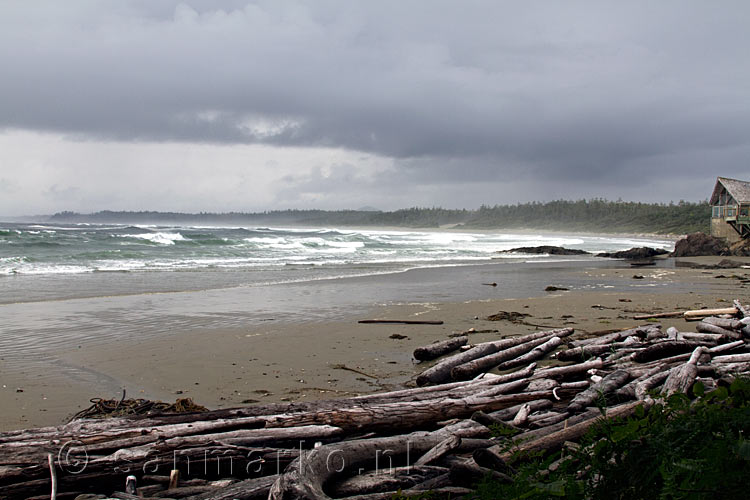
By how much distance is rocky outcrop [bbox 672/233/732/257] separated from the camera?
34.1 metres

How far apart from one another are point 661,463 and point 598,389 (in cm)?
211

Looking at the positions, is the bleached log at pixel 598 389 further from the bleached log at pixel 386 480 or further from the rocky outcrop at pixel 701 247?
the rocky outcrop at pixel 701 247

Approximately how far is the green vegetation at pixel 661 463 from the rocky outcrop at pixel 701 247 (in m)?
36.0

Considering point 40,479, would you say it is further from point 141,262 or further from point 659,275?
point 141,262

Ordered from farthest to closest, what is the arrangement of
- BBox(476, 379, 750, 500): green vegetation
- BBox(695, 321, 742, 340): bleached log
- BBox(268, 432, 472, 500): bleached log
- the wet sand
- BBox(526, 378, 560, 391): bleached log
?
1. BBox(695, 321, 742, 340): bleached log
2. the wet sand
3. BBox(526, 378, 560, 391): bleached log
4. BBox(268, 432, 472, 500): bleached log
5. BBox(476, 379, 750, 500): green vegetation

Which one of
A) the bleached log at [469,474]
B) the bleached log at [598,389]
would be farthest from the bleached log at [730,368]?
the bleached log at [469,474]

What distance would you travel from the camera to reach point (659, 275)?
2133 centimetres

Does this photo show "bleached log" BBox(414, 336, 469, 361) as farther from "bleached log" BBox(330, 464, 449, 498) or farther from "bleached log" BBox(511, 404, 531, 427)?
"bleached log" BBox(330, 464, 449, 498)

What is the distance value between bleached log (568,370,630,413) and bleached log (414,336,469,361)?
2.91 m

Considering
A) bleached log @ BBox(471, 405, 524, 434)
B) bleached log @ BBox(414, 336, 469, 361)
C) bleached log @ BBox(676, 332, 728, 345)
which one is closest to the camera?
bleached log @ BBox(471, 405, 524, 434)

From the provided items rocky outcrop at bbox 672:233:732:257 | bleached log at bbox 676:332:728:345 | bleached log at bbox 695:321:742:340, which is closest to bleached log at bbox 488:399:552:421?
bleached log at bbox 676:332:728:345

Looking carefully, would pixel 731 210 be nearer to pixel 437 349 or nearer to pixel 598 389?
pixel 437 349

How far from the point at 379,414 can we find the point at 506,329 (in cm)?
623

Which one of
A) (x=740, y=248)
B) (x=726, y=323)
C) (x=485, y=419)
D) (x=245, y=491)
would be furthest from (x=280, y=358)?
(x=740, y=248)
